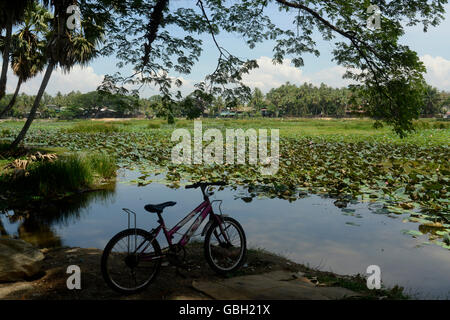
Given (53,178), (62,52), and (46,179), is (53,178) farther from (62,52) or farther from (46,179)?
(62,52)

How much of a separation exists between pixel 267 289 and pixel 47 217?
6381 mm

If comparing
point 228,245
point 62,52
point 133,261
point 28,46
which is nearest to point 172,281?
point 133,261

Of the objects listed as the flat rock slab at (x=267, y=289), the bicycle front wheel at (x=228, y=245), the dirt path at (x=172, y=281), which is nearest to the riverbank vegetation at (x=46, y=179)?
the dirt path at (x=172, y=281)

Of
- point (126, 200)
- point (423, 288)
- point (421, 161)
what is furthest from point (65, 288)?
point (421, 161)

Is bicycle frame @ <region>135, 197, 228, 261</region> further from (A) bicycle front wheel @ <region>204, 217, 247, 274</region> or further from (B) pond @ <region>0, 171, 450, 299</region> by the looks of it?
(B) pond @ <region>0, 171, 450, 299</region>

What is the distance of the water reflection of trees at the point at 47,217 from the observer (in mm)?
6751

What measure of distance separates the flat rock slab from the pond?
144 centimetres

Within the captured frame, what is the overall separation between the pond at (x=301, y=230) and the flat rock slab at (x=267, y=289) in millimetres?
1437

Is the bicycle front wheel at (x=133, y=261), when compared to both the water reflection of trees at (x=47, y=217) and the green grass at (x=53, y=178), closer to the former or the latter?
the water reflection of trees at (x=47, y=217)

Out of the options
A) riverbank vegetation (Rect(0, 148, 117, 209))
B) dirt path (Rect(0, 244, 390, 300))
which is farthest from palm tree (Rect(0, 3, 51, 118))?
dirt path (Rect(0, 244, 390, 300))

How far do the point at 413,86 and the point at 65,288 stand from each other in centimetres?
775

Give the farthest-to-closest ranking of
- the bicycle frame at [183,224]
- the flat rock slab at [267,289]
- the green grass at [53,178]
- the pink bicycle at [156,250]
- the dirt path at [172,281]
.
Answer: the green grass at [53,178] → the bicycle frame at [183,224] → the pink bicycle at [156,250] → the dirt path at [172,281] → the flat rock slab at [267,289]

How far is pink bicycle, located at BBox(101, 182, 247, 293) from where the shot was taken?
143 inches
